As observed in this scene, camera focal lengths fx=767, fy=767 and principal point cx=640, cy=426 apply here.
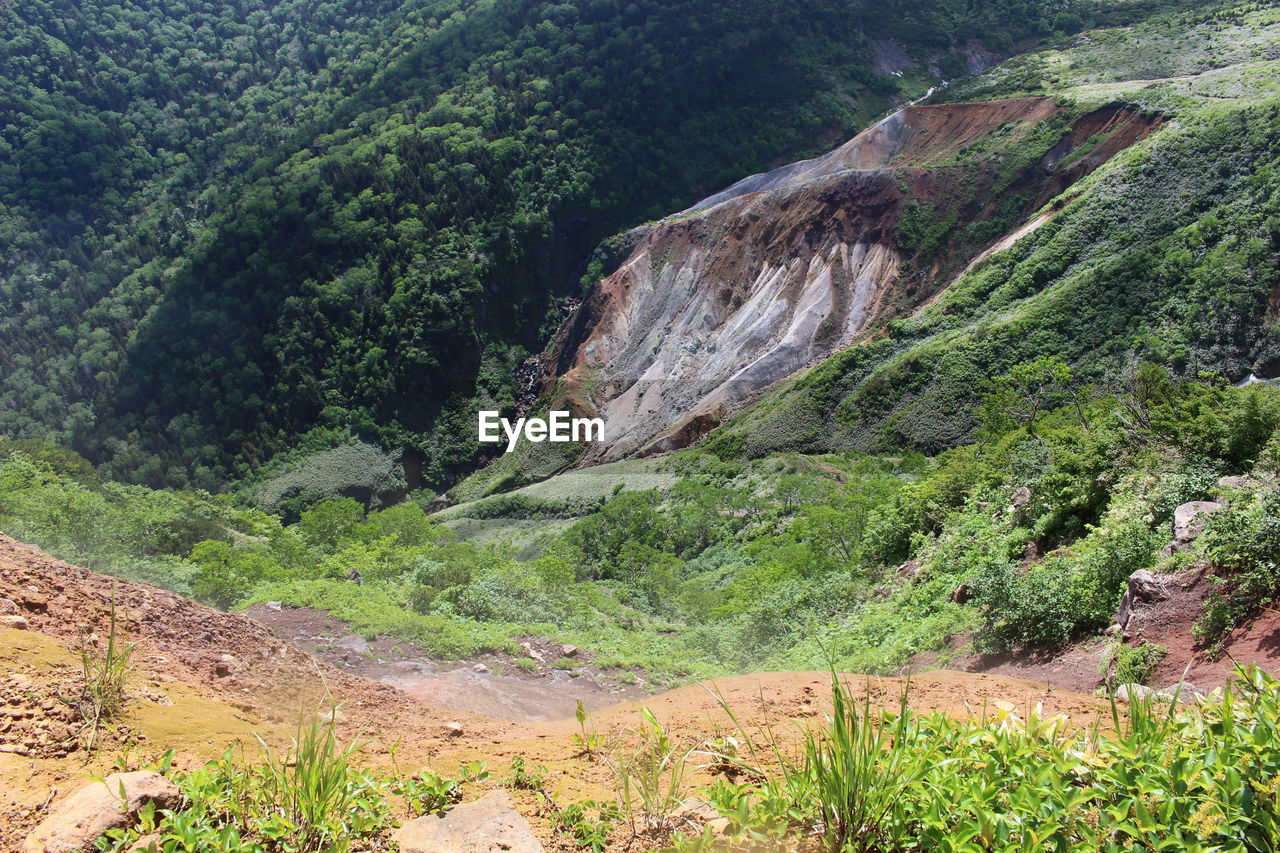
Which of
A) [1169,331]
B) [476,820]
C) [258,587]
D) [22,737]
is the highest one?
[1169,331]

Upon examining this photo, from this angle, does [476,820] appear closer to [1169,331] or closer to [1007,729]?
[1007,729]

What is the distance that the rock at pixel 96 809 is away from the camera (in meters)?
2.60

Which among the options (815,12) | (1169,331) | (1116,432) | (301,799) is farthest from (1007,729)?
(815,12)

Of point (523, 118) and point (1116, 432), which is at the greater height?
point (523, 118)

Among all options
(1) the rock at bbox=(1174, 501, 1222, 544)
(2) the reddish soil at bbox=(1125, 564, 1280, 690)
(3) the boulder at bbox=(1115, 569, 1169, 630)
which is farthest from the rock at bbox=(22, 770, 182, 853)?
(1) the rock at bbox=(1174, 501, 1222, 544)

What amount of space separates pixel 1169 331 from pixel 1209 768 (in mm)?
28830

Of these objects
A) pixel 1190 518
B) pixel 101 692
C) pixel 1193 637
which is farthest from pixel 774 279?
pixel 101 692

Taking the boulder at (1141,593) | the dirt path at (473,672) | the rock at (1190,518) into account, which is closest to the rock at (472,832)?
the dirt path at (473,672)

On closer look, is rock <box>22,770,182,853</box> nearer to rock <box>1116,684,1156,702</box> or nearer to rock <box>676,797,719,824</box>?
rock <box>676,797,719,824</box>

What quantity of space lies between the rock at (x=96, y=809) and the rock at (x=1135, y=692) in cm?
372

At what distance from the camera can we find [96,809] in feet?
8.90

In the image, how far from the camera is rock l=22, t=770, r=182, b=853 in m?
2.60

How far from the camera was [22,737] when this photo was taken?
10.3ft

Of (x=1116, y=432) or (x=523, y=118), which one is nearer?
(x=1116, y=432)
